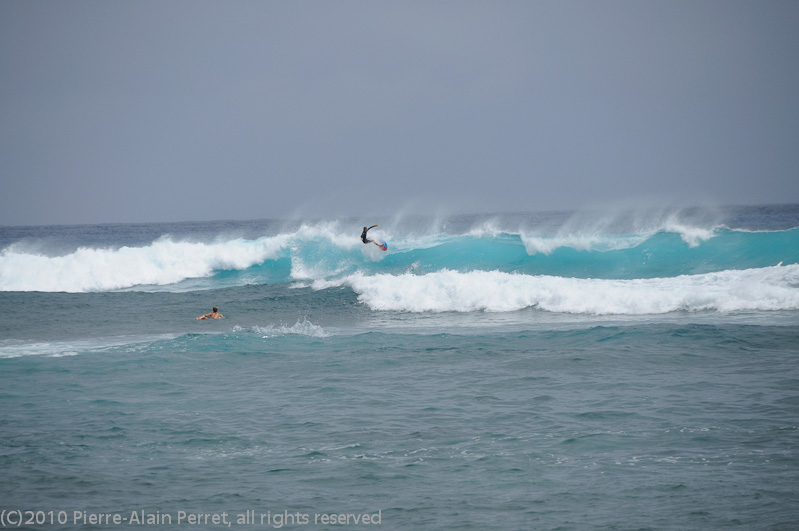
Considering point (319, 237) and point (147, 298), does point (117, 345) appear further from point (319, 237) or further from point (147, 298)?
point (319, 237)

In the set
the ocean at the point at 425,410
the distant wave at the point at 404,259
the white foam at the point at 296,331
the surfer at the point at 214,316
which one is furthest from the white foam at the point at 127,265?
the white foam at the point at 296,331

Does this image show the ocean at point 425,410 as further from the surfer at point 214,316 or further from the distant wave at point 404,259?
the distant wave at point 404,259

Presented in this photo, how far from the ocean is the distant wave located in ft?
19.0

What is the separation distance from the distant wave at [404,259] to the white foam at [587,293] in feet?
16.3

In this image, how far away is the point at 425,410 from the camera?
969 cm

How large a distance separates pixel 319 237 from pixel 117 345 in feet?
63.8

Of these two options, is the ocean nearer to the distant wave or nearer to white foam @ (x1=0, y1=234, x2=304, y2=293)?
the distant wave

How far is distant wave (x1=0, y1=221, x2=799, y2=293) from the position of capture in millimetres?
27156

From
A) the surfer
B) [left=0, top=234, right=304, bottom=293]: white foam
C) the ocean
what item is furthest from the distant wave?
the surfer

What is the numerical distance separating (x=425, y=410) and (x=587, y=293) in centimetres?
1201

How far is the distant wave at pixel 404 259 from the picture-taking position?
89.1ft

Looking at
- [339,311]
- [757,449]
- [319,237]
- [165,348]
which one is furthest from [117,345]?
[319,237]

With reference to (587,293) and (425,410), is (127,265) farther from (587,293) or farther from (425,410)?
(425,410)

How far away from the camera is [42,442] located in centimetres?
877
